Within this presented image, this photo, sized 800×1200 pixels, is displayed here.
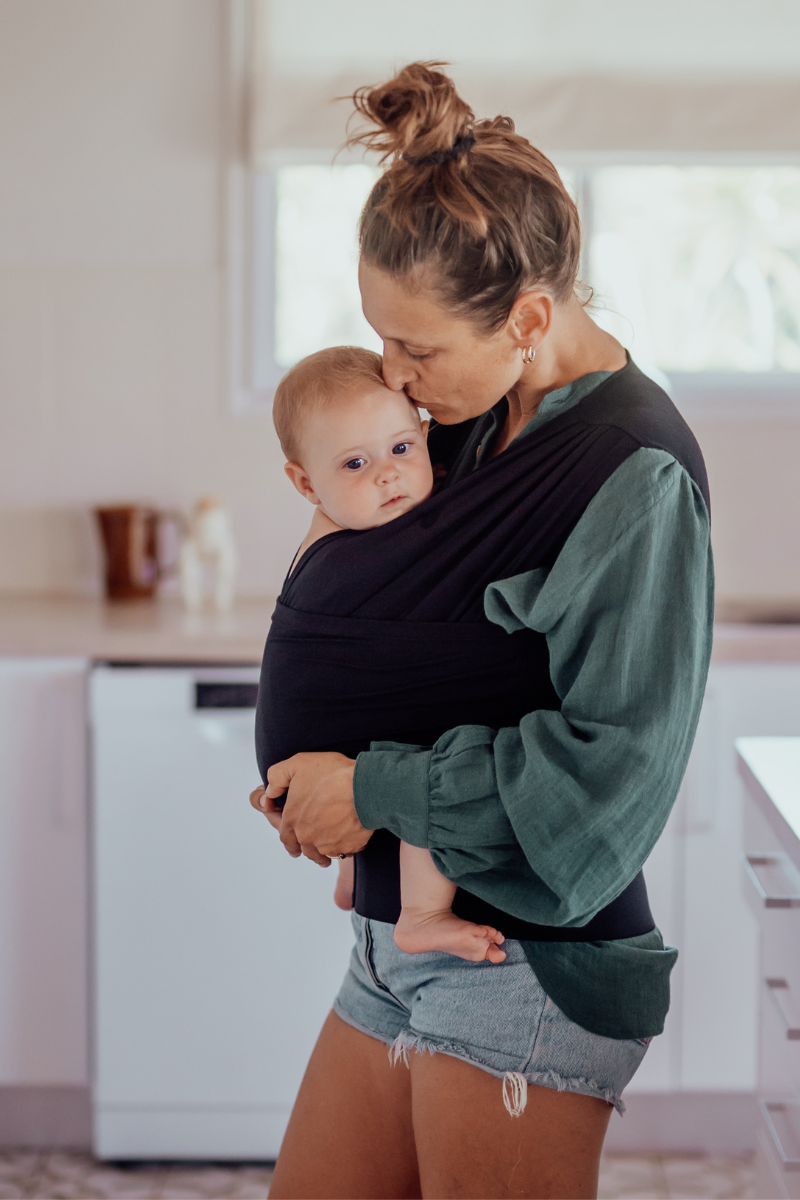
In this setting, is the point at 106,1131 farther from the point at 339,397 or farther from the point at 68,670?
the point at 339,397

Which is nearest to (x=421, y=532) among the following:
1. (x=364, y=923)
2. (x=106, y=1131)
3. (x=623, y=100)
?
(x=364, y=923)

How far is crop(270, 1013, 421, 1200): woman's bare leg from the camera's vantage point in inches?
41.9

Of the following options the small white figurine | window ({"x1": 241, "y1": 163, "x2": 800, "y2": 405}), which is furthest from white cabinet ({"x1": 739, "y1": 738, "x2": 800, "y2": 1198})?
window ({"x1": 241, "y1": 163, "x2": 800, "y2": 405})

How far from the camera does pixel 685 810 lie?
2.06m

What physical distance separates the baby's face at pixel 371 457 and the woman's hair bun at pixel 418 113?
9.5 inches

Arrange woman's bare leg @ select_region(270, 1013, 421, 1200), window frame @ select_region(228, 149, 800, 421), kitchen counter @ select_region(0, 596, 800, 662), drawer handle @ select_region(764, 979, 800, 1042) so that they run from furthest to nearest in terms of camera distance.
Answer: window frame @ select_region(228, 149, 800, 421), kitchen counter @ select_region(0, 596, 800, 662), drawer handle @ select_region(764, 979, 800, 1042), woman's bare leg @ select_region(270, 1013, 421, 1200)

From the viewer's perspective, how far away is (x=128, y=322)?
259 cm

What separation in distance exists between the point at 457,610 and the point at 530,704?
0.10m

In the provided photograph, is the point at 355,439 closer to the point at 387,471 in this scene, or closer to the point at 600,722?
the point at 387,471

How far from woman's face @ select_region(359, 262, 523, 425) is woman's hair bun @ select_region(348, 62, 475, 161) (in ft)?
0.33

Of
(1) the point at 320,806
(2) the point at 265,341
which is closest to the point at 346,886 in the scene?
(1) the point at 320,806

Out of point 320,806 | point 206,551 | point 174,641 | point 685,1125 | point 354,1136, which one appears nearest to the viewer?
point 320,806

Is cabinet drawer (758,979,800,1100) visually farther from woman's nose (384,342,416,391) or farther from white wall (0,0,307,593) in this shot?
white wall (0,0,307,593)

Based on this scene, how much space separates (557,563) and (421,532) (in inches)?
5.4
